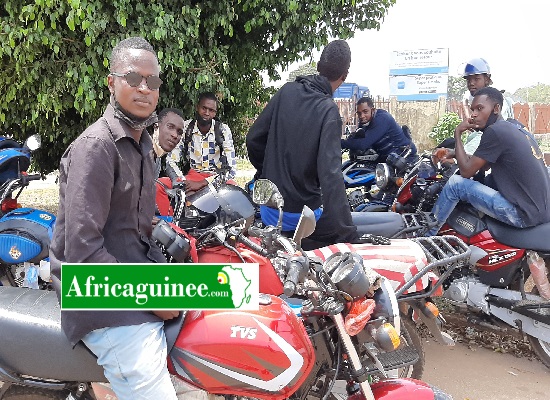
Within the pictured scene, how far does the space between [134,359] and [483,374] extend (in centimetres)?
303

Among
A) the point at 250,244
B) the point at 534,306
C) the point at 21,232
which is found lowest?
the point at 534,306

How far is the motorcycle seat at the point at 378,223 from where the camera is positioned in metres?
3.55

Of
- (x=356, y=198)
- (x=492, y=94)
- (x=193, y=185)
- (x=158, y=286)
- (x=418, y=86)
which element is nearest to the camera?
(x=158, y=286)

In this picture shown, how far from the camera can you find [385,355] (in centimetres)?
216

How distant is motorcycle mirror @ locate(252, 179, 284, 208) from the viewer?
214 cm

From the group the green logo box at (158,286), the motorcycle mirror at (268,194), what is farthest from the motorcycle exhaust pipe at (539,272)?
the green logo box at (158,286)

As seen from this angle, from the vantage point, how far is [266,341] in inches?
73.5

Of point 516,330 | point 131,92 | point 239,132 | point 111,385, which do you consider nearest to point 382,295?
point 111,385

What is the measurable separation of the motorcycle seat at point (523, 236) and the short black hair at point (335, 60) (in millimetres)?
1735

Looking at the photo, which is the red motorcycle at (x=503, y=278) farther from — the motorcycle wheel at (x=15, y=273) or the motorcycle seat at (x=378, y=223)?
the motorcycle wheel at (x=15, y=273)

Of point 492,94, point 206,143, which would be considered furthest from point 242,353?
point 206,143

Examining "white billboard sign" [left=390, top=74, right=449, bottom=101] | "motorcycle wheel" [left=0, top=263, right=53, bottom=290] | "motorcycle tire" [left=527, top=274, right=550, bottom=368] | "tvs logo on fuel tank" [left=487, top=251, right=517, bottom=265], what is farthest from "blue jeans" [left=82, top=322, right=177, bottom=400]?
"white billboard sign" [left=390, top=74, right=449, bottom=101]

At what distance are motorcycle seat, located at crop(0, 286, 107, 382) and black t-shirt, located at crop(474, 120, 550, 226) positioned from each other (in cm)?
315

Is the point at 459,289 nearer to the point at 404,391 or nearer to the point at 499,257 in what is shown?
the point at 499,257
